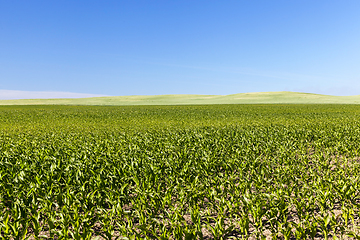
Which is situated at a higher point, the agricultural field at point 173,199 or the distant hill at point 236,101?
the distant hill at point 236,101

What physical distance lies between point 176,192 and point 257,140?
25.6 ft

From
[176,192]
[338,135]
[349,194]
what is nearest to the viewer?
[349,194]

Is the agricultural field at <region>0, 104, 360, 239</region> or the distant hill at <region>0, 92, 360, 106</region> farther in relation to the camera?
the distant hill at <region>0, 92, 360, 106</region>

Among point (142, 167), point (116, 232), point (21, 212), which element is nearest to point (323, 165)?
point (142, 167)

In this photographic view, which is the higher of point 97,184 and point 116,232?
point 97,184

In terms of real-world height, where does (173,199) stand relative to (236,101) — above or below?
below

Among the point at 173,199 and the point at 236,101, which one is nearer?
the point at 173,199

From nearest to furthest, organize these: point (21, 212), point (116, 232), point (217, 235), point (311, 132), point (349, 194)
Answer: point (217, 235)
point (21, 212)
point (116, 232)
point (349, 194)
point (311, 132)

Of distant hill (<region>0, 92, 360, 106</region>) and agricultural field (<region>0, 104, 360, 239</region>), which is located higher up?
distant hill (<region>0, 92, 360, 106</region>)

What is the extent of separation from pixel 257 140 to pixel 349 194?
23.3ft

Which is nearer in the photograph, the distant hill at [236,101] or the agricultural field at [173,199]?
the agricultural field at [173,199]

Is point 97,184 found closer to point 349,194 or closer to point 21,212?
point 21,212

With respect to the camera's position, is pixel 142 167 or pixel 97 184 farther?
pixel 142 167

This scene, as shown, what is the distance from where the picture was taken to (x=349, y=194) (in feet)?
20.0
